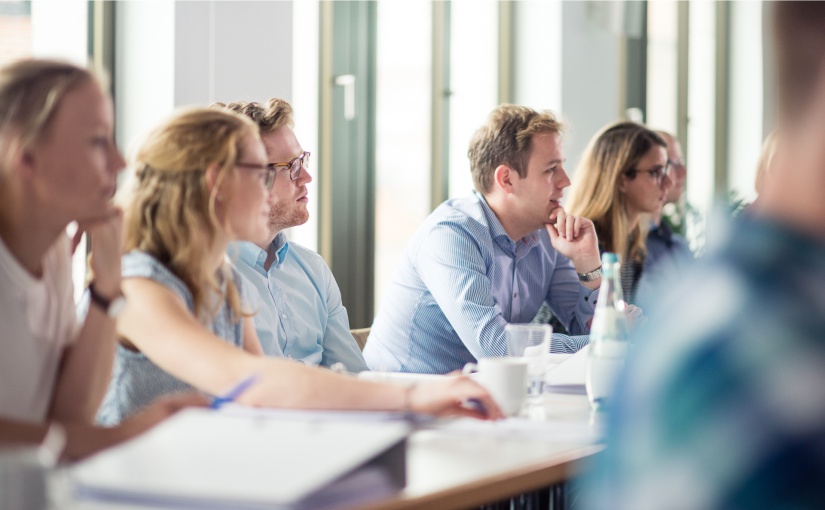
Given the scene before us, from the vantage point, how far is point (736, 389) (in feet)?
1.29

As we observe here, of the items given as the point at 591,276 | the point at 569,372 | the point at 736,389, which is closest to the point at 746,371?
the point at 736,389

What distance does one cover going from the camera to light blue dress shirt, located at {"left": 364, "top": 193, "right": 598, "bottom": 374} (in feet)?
9.55

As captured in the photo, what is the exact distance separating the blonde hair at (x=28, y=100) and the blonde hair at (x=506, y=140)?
194cm

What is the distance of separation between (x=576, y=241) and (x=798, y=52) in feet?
9.69

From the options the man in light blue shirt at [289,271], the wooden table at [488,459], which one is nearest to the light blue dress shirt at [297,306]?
the man in light blue shirt at [289,271]

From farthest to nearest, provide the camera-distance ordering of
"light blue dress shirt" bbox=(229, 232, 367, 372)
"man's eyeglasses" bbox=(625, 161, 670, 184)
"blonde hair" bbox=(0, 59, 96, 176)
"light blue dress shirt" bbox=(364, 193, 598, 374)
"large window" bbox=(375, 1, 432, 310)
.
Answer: "large window" bbox=(375, 1, 432, 310) < "man's eyeglasses" bbox=(625, 161, 670, 184) < "light blue dress shirt" bbox=(364, 193, 598, 374) < "light blue dress shirt" bbox=(229, 232, 367, 372) < "blonde hair" bbox=(0, 59, 96, 176)

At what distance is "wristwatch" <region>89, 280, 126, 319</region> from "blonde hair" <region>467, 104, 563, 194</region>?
1809 mm

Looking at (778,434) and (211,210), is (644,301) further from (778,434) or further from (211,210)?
(778,434)

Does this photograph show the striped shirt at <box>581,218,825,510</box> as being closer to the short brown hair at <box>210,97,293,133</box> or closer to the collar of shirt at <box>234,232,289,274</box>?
the collar of shirt at <box>234,232,289,274</box>

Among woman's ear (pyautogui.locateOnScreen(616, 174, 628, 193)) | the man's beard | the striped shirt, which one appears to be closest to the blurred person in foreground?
the striped shirt

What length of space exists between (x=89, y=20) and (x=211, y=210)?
6.17ft

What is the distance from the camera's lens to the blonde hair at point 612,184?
4.09m

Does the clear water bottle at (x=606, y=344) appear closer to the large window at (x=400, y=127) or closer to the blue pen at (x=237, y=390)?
the blue pen at (x=237, y=390)

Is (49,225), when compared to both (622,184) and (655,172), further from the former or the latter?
(655,172)
